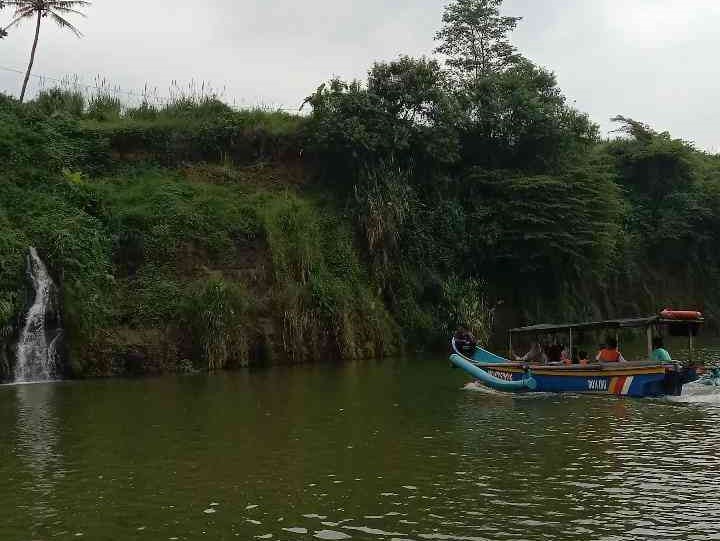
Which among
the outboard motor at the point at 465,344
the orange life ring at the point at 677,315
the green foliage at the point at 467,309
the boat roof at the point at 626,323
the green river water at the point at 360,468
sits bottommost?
the green river water at the point at 360,468

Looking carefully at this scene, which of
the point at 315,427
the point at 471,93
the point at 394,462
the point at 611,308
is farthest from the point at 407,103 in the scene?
the point at 394,462

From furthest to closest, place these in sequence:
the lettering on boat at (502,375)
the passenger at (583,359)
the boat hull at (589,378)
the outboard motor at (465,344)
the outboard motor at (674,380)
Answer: the outboard motor at (465,344)
the lettering on boat at (502,375)
the passenger at (583,359)
the boat hull at (589,378)
the outboard motor at (674,380)

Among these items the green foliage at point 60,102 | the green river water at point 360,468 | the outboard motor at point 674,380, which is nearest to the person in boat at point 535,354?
the green river water at point 360,468

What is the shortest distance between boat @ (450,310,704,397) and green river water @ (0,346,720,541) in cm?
73

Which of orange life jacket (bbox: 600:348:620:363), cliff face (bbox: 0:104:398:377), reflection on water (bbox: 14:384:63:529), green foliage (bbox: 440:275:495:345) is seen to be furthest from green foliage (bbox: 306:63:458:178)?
reflection on water (bbox: 14:384:63:529)

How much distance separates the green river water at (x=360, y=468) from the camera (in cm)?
891

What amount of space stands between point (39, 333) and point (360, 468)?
18619 millimetres

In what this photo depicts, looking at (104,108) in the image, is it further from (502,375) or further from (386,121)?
(502,375)

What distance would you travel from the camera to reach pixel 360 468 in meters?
11.7

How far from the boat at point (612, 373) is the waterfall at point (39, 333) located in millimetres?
14123

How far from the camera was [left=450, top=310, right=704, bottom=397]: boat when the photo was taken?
1955cm

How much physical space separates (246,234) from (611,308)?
24.9 meters

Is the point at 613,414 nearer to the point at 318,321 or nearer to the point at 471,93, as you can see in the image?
the point at 318,321

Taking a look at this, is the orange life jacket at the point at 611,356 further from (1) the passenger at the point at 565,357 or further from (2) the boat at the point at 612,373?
(1) the passenger at the point at 565,357
